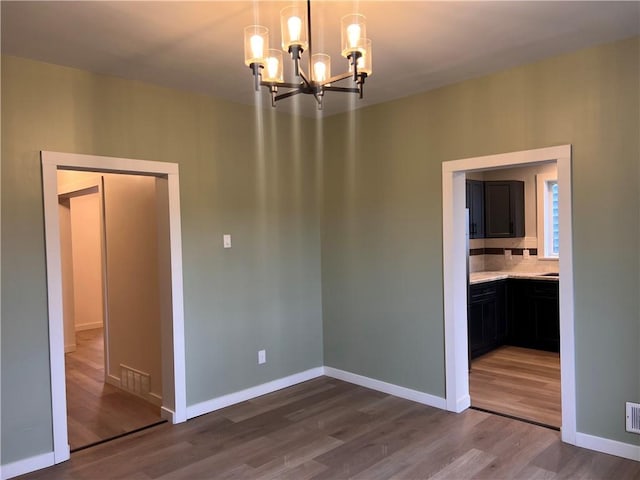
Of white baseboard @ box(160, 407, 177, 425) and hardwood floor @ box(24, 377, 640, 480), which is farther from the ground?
white baseboard @ box(160, 407, 177, 425)

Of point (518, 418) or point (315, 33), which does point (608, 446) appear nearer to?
point (518, 418)

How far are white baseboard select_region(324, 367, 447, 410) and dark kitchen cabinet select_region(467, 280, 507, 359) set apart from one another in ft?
3.90

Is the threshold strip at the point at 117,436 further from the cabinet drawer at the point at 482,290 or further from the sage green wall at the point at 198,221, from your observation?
the cabinet drawer at the point at 482,290

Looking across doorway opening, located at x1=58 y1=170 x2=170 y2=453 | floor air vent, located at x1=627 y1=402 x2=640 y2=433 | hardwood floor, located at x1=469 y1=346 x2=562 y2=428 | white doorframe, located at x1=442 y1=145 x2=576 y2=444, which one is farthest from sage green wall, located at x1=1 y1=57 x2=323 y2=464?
floor air vent, located at x1=627 y1=402 x2=640 y2=433

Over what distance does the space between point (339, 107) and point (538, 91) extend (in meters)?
1.72

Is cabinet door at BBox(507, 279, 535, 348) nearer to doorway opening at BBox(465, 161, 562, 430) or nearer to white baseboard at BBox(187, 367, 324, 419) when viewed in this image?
doorway opening at BBox(465, 161, 562, 430)

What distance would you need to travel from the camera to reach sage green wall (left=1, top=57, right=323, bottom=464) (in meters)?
2.98

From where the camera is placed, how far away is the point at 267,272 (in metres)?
4.38

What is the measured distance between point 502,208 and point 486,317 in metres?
1.52

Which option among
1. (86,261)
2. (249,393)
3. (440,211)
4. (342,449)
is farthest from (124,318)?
(86,261)

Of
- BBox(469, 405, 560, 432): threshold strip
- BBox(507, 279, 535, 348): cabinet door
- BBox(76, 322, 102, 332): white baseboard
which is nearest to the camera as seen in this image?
BBox(469, 405, 560, 432): threshold strip

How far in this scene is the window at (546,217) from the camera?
6.04 meters

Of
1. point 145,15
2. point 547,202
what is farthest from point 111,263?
point 547,202

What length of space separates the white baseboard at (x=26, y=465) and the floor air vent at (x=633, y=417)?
3661mm
